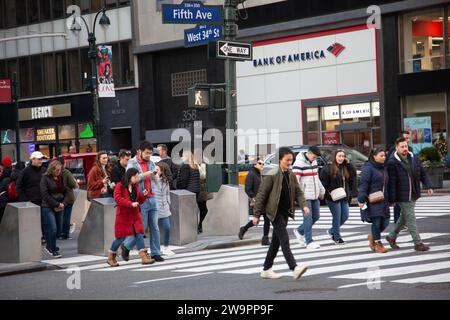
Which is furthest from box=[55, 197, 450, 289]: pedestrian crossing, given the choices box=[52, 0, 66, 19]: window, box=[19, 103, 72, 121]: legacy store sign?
box=[52, 0, 66, 19]: window

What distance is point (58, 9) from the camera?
57812 millimetres

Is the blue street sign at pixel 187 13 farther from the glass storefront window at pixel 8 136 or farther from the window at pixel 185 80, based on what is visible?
the glass storefront window at pixel 8 136

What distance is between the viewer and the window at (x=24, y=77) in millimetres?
60062

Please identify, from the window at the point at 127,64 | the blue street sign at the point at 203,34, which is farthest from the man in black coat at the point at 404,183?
the window at the point at 127,64

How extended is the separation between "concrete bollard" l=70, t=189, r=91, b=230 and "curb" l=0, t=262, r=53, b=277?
896 centimetres

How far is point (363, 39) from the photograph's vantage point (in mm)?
42562

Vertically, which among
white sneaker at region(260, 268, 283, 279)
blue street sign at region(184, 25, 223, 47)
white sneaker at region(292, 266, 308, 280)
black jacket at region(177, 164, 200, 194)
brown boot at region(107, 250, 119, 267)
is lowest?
brown boot at region(107, 250, 119, 267)

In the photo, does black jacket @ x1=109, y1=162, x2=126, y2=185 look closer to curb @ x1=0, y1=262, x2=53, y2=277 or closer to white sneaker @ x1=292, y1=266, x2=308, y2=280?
curb @ x1=0, y1=262, x2=53, y2=277

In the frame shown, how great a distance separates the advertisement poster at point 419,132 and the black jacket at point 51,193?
2432 cm

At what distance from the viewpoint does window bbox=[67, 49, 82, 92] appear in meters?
56.9

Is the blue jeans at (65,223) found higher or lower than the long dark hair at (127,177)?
lower

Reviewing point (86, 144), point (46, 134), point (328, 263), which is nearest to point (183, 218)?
point (328, 263)
